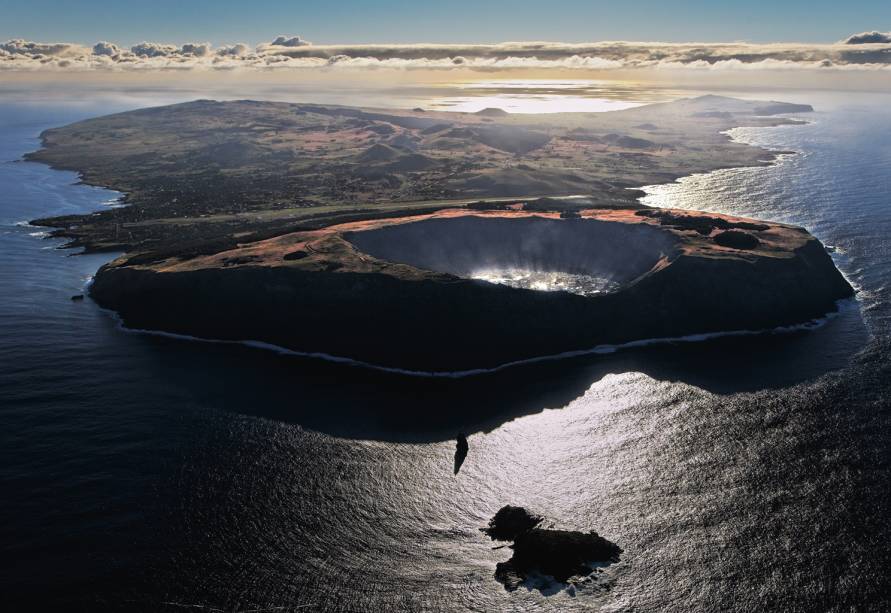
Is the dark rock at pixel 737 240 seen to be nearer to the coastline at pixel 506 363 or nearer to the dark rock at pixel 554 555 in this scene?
the coastline at pixel 506 363

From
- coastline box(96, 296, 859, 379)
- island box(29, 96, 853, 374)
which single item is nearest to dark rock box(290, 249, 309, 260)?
island box(29, 96, 853, 374)

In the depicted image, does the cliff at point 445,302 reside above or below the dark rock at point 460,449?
above

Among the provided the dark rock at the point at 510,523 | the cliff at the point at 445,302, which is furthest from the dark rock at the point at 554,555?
the cliff at the point at 445,302

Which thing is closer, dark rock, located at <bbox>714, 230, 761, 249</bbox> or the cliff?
the cliff

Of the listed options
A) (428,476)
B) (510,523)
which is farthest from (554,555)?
(428,476)

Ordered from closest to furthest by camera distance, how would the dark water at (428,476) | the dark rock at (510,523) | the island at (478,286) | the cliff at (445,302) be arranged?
1. the dark water at (428,476)
2. the dark rock at (510,523)
3. the cliff at (445,302)
4. the island at (478,286)

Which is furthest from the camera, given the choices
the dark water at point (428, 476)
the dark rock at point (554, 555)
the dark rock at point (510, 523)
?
the dark rock at point (510, 523)

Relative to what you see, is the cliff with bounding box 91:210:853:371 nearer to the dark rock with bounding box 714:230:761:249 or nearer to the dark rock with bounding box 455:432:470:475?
the dark rock with bounding box 714:230:761:249
